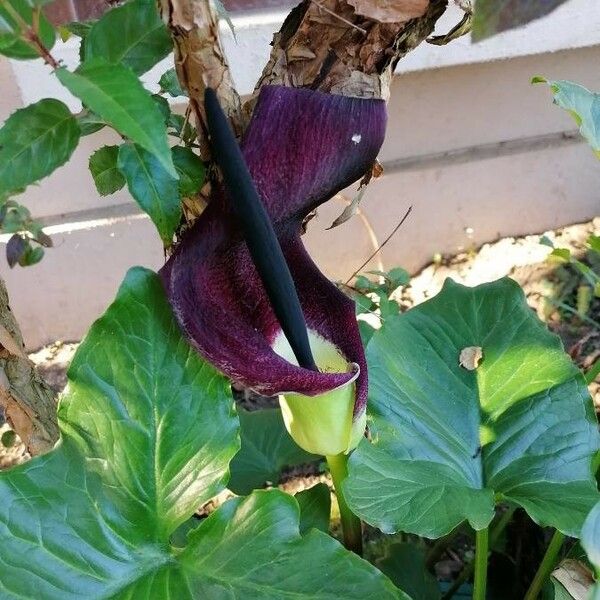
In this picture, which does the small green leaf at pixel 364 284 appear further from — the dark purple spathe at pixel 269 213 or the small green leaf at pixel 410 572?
the dark purple spathe at pixel 269 213

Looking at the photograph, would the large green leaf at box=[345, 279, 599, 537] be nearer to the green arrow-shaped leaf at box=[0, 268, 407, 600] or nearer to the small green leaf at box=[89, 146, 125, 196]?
the green arrow-shaped leaf at box=[0, 268, 407, 600]

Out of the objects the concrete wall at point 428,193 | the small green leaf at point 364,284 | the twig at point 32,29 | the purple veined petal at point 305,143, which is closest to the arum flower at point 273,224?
the purple veined petal at point 305,143


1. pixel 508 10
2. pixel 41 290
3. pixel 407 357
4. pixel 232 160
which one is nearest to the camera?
A: pixel 508 10

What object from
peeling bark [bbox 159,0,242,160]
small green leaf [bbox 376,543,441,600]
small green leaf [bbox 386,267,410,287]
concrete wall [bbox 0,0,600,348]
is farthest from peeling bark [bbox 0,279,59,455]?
concrete wall [bbox 0,0,600,348]

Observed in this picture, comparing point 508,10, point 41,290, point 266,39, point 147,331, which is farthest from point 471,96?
point 508,10

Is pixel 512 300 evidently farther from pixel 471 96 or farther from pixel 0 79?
pixel 0 79

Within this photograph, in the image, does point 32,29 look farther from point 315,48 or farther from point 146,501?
point 146,501

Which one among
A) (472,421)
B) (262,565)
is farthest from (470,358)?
(262,565)
